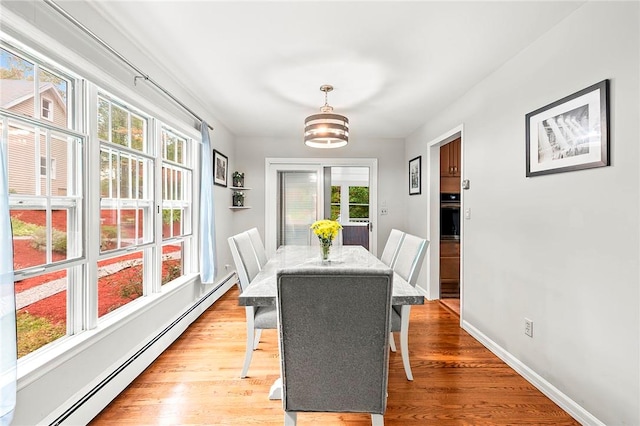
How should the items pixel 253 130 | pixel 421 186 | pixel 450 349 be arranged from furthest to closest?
pixel 253 130 < pixel 421 186 < pixel 450 349

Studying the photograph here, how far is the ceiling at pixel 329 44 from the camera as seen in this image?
179cm

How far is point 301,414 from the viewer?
184 centimetres

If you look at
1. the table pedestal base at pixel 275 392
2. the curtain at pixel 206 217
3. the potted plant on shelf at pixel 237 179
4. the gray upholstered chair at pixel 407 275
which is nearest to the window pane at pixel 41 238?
the table pedestal base at pixel 275 392

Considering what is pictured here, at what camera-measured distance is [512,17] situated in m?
1.87

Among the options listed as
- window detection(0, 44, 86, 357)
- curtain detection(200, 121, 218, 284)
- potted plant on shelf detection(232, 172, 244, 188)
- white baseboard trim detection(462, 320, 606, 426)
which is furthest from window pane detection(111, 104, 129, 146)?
white baseboard trim detection(462, 320, 606, 426)

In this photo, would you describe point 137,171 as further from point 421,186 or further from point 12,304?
point 421,186

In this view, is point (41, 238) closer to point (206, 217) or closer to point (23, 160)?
Result: point (23, 160)

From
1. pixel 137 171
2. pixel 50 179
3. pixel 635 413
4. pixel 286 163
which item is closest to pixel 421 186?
pixel 286 163

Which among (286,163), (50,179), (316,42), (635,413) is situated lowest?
(635,413)

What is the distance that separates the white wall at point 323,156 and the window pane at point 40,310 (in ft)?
11.2

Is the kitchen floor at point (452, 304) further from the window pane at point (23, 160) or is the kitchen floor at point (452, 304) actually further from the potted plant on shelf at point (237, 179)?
the window pane at point (23, 160)

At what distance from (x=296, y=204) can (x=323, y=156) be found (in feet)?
A: 3.05

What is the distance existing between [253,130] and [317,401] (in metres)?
4.07

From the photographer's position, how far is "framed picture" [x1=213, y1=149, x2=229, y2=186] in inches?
155
